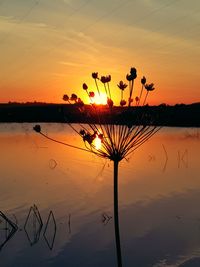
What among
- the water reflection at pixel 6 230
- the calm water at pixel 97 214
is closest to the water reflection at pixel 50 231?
the calm water at pixel 97 214

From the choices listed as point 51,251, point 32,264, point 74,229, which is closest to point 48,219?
point 74,229

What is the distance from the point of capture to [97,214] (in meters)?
12.8

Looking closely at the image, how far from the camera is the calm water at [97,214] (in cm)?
941

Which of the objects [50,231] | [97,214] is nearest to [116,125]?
[50,231]

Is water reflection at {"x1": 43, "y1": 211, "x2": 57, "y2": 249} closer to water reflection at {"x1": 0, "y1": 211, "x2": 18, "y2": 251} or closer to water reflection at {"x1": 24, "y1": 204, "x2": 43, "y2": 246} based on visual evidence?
water reflection at {"x1": 24, "y1": 204, "x2": 43, "y2": 246}

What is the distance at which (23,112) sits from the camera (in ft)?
321

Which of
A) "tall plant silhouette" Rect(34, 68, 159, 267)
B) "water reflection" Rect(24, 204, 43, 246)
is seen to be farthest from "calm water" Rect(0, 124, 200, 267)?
"tall plant silhouette" Rect(34, 68, 159, 267)

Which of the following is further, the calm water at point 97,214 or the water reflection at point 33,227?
the water reflection at point 33,227

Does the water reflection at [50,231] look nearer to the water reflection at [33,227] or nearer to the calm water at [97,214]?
the calm water at [97,214]

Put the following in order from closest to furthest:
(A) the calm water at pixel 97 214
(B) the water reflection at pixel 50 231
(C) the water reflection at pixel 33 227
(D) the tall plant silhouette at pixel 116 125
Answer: (D) the tall plant silhouette at pixel 116 125, (A) the calm water at pixel 97 214, (B) the water reflection at pixel 50 231, (C) the water reflection at pixel 33 227

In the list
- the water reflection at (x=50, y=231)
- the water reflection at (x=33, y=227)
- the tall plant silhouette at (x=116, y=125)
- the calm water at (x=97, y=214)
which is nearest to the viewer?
the tall plant silhouette at (x=116, y=125)

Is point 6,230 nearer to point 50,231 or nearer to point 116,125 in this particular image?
point 50,231

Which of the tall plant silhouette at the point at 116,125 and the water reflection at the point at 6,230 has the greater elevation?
the tall plant silhouette at the point at 116,125

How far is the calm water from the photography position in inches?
370
